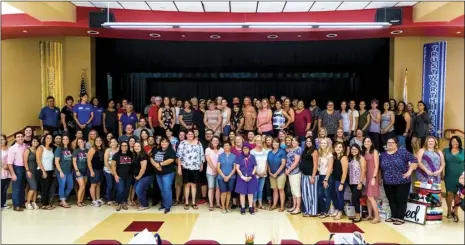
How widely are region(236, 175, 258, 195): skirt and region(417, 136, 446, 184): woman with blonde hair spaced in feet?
8.97

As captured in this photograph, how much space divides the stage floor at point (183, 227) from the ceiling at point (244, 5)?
3.77m

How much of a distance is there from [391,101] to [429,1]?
3228 mm

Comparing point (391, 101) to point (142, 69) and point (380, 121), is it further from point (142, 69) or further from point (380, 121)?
point (142, 69)

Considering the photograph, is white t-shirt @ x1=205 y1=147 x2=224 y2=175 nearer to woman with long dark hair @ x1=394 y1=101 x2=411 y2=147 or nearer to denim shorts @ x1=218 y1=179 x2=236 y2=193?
denim shorts @ x1=218 y1=179 x2=236 y2=193

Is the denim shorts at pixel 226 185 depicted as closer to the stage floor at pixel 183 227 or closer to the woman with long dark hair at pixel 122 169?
the stage floor at pixel 183 227

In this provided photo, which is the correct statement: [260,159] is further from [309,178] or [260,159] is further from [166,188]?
[166,188]

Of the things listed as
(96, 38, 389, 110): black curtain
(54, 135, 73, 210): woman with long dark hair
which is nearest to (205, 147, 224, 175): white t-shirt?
(54, 135, 73, 210): woman with long dark hair

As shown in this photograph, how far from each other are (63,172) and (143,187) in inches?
61.0

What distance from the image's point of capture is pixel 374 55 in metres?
10.8

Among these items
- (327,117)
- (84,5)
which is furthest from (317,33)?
(84,5)

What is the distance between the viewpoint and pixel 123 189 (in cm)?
774

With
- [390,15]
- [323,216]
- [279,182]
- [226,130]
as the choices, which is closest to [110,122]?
[226,130]

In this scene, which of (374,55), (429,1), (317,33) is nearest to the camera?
(429,1)

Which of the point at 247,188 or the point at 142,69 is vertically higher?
the point at 142,69
